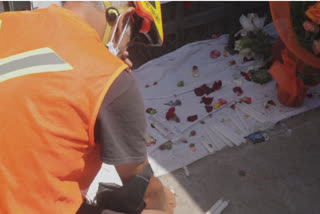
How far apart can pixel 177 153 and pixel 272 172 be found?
798mm

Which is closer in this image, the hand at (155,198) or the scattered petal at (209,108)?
the hand at (155,198)

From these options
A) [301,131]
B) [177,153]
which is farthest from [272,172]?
[177,153]

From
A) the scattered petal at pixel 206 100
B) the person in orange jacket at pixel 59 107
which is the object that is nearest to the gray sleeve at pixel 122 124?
the person in orange jacket at pixel 59 107

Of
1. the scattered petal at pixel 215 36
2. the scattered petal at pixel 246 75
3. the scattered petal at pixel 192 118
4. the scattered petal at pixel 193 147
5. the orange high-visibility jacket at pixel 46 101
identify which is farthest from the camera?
the scattered petal at pixel 215 36

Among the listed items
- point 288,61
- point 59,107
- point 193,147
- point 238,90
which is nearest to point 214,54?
point 238,90

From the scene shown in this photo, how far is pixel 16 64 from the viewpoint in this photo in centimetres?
135

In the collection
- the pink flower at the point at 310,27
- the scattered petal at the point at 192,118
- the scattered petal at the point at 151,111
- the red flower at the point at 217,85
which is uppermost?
the pink flower at the point at 310,27

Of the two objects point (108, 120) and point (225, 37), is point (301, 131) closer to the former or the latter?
point (225, 37)

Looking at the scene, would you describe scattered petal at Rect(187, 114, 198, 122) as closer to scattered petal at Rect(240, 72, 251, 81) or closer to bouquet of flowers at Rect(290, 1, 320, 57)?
scattered petal at Rect(240, 72, 251, 81)

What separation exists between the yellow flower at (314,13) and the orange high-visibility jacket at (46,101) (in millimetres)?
2085

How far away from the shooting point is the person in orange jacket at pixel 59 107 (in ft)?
4.27

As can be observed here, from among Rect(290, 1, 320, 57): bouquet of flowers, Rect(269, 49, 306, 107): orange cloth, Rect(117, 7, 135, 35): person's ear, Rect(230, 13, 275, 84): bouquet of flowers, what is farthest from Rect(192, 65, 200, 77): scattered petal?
Rect(117, 7, 135, 35): person's ear

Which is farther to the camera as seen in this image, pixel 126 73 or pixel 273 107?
pixel 273 107

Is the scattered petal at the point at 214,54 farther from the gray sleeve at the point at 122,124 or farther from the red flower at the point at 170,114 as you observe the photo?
the gray sleeve at the point at 122,124
